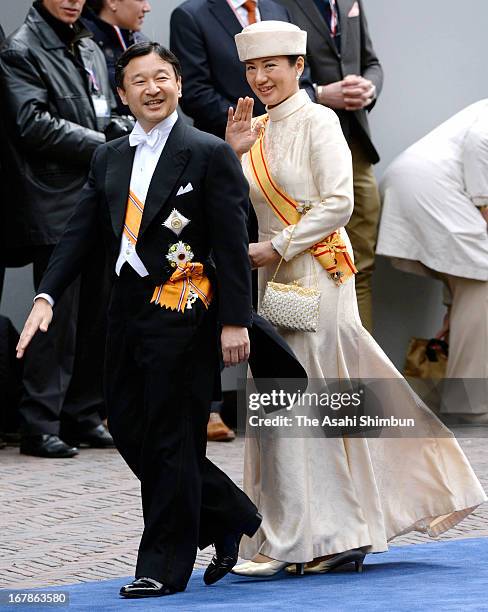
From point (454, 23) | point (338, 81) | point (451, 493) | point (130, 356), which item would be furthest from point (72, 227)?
point (454, 23)

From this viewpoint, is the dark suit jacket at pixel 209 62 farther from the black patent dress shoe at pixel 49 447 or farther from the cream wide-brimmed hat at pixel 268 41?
the cream wide-brimmed hat at pixel 268 41

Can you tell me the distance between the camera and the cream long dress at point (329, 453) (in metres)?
5.64

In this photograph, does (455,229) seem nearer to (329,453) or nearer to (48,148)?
(48,148)

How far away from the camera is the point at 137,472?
542 cm

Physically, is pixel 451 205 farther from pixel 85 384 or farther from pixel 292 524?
pixel 292 524

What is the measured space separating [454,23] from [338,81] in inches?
83.1

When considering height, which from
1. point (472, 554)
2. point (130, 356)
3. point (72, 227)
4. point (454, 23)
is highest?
point (454, 23)

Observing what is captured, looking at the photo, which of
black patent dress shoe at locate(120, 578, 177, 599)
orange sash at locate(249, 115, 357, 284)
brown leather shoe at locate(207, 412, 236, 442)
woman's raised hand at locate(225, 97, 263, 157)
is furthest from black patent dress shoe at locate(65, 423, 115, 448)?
black patent dress shoe at locate(120, 578, 177, 599)

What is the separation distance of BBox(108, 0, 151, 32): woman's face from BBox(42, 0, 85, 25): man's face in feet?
1.28

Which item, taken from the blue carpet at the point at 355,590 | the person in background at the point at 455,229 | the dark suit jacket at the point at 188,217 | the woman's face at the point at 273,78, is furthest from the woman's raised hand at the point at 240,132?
the person in background at the point at 455,229

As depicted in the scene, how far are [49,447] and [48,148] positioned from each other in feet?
5.06

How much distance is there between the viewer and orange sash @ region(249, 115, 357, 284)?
579 centimetres

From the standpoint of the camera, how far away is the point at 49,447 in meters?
8.31

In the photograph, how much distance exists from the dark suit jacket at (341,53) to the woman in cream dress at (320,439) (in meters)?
3.48
